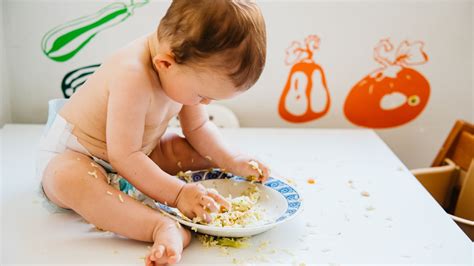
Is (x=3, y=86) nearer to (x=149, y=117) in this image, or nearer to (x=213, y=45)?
(x=149, y=117)

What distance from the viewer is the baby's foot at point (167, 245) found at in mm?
786

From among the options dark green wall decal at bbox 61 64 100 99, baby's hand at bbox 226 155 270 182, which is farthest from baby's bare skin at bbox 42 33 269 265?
dark green wall decal at bbox 61 64 100 99

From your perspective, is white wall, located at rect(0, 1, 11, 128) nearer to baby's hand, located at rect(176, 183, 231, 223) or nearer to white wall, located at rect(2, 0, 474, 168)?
white wall, located at rect(2, 0, 474, 168)

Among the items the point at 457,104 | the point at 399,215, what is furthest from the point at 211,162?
the point at 457,104

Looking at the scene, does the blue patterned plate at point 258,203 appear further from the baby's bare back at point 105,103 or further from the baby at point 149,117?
the baby's bare back at point 105,103

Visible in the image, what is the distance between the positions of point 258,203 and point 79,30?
72 centimetres

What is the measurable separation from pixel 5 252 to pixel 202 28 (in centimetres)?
43

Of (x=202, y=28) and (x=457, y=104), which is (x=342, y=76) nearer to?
(x=457, y=104)

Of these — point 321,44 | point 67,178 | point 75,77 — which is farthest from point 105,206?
point 321,44

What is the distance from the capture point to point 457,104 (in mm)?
1527

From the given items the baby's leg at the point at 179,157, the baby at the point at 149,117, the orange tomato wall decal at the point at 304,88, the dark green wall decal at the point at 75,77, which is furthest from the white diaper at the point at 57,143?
the orange tomato wall decal at the point at 304,88

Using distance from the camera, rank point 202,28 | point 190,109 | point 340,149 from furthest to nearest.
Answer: point 340,149
point 190,109
point 202,28

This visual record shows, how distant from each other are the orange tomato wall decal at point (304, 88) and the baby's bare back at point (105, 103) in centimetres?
54

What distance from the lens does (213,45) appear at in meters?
0.81
